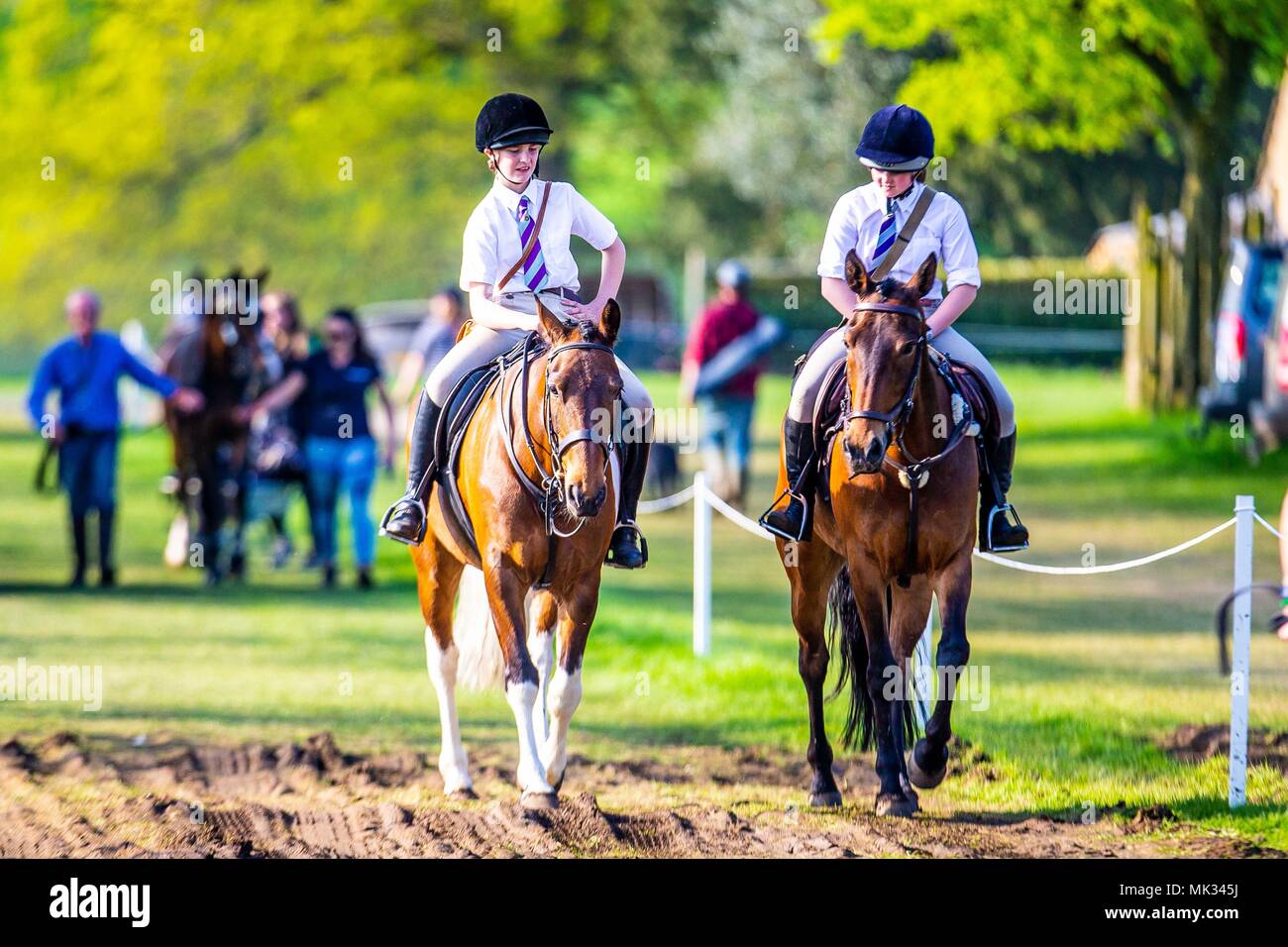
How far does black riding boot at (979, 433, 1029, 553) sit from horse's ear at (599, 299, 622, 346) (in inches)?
70.3

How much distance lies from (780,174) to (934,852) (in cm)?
3666

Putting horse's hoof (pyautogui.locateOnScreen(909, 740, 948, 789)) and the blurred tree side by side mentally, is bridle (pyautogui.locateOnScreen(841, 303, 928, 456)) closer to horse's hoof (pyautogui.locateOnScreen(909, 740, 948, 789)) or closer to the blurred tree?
horse's hoof (pyautogui.locateOnScreen(909, 740, 948, 789))

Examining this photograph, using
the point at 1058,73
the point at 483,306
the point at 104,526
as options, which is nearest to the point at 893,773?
the point at 483,306

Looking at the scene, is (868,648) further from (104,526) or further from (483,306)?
(104,526)

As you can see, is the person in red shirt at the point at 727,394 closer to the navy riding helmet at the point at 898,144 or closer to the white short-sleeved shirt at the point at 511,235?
the white short-sleeved shirt at the point at 511,235

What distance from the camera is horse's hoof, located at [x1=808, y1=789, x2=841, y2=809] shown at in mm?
8594

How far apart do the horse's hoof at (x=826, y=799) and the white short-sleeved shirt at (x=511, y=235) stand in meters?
2.53

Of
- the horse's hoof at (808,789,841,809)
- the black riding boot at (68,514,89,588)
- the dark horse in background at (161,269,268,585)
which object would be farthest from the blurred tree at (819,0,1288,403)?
the horse's hoof at (808,789,841,809)

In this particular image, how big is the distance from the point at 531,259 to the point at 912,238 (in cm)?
167

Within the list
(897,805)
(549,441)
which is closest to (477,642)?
(549,441)

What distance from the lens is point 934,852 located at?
24.3 ft

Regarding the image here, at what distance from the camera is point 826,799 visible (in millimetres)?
8633

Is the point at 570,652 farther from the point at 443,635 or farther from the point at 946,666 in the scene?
the point at 946,666
